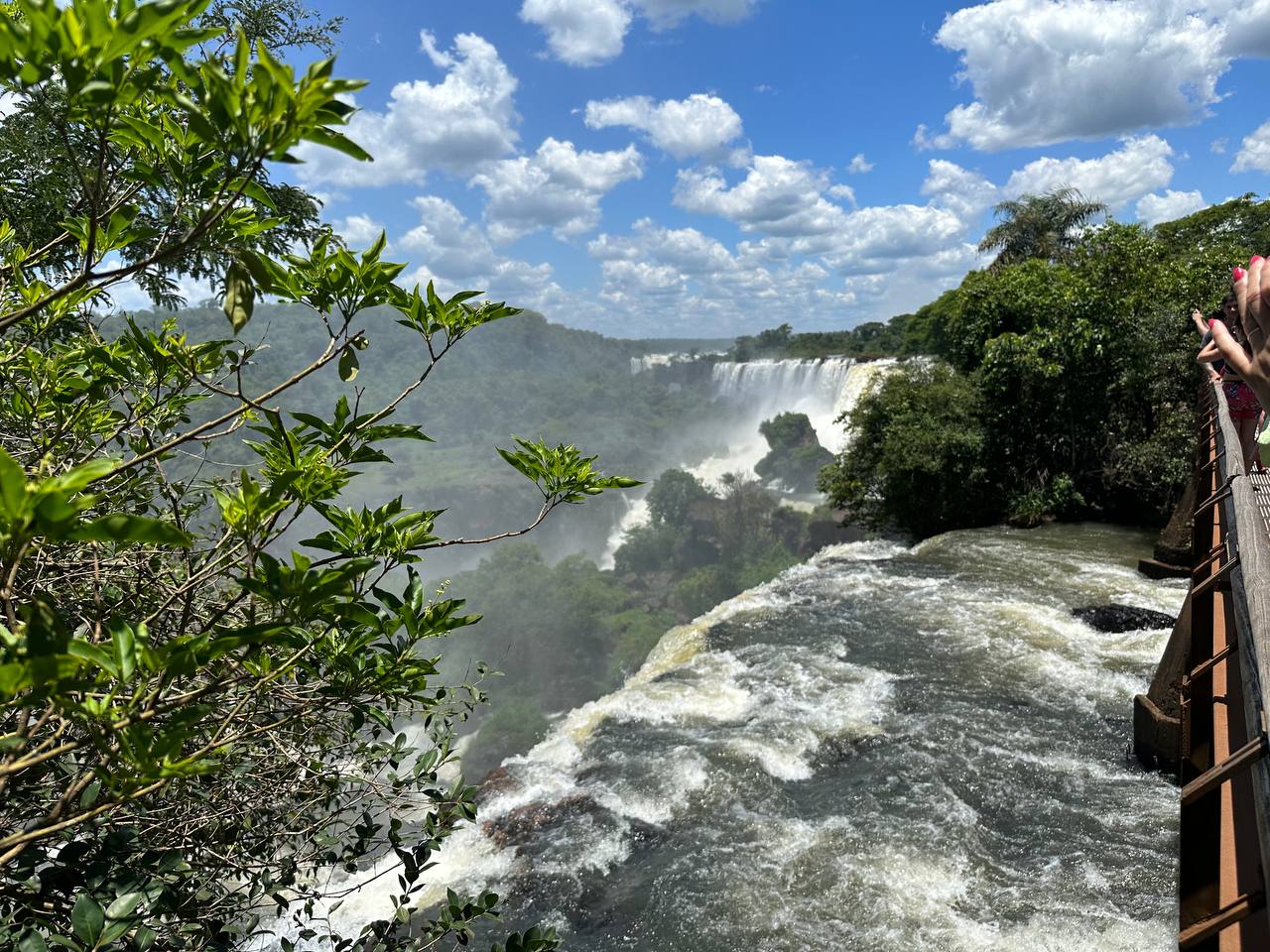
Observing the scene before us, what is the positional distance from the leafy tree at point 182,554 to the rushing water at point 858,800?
155 inches

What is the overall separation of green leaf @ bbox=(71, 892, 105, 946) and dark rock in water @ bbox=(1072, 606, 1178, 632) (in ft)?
35.2

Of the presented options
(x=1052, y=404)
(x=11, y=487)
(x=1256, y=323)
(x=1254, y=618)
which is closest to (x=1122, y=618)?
(x=1052, y=404)

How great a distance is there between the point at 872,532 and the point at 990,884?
15.2 m

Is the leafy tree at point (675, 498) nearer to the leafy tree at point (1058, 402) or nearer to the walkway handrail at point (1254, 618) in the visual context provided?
the leafy tree at point (1058, 402)

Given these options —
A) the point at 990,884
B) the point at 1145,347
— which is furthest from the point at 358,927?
the point at 1145,347

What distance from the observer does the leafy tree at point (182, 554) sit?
3.11ft

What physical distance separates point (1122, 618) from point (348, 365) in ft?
35.2

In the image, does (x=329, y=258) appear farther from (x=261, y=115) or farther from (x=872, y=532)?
(x=872, y=532)

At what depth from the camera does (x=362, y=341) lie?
1770 millimetres

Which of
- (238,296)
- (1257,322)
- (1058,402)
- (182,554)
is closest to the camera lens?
(238,296)

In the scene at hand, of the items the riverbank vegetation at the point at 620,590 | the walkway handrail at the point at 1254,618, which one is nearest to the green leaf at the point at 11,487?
the walkway handrail at the point at 1254,618

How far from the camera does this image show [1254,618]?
170 cm

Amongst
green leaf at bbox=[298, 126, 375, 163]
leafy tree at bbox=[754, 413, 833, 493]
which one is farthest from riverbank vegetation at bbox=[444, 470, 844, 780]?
green leaf at bbox=[298, 126, 375, 163]

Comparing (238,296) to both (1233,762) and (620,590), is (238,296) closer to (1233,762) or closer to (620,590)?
(1233,762)
